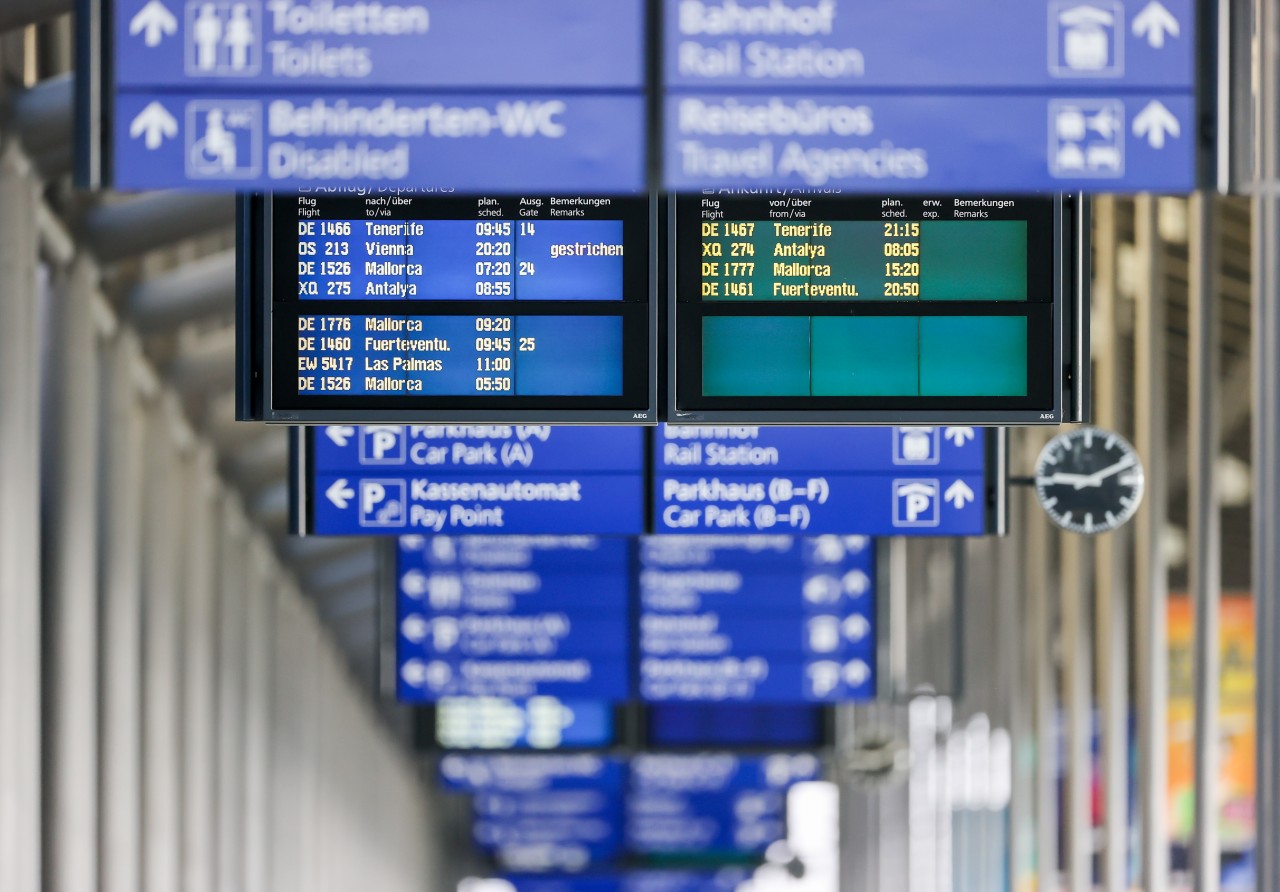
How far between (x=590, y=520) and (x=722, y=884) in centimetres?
2211

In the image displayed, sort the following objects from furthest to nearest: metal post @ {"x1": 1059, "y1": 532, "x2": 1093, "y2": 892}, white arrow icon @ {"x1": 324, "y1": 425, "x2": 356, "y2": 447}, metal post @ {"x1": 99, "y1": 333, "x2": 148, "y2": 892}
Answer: metal post @ {"x1": 1059, "y1": 532, "x2": 1093, "y2": 892}
metal post @ {"x1": 99, "y1": 333, "x2": 148, "y2": 892}
white arrow icon @ {"x1": 324, "y1": 425, "x2": 356, "y2": 447}

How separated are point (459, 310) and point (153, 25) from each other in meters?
1.24

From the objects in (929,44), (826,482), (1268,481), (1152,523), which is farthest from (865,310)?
(1152,523)

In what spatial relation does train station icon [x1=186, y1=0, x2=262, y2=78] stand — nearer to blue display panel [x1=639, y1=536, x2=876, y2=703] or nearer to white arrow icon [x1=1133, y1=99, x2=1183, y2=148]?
white arrow icon [x1=1133, y1=99, x2=1183, y2=148]

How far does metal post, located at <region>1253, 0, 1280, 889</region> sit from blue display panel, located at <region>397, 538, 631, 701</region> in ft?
16.4

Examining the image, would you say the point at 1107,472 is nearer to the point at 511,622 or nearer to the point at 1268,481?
the point at 1268,481

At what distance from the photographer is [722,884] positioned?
3108cm

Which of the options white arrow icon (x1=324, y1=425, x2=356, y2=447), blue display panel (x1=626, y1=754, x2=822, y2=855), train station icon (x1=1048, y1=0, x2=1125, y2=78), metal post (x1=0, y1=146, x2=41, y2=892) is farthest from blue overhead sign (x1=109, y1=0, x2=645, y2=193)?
blue display panel (x1=626, y1=754, x2=822, y2=855)

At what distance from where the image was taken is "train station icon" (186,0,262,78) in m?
6.37

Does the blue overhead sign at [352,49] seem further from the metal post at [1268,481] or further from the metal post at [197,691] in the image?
the metal post at [197,691]

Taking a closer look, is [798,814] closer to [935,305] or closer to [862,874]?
[862,874]

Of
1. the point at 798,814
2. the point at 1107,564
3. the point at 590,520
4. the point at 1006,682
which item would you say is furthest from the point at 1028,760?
the point at 798,814

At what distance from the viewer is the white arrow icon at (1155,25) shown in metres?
6.47

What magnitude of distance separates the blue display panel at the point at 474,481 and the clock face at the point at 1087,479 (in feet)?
6.12
